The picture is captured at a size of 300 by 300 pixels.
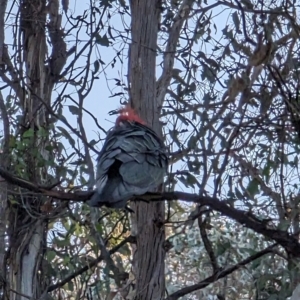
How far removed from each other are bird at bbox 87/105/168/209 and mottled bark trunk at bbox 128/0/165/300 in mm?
163

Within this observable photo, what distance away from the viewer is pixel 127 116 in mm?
4328

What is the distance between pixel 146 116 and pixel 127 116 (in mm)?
156

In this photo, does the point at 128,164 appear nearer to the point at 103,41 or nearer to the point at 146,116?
the point at 146,116

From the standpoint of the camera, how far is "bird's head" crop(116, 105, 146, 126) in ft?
14.1

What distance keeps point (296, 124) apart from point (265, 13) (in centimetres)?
83

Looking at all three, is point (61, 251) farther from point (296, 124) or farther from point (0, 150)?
point (296, 124)

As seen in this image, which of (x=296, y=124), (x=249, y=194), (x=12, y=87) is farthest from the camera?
(x=12, y=87)

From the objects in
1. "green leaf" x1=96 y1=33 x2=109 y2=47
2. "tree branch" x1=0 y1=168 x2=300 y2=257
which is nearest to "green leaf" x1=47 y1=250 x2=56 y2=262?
"green leaf" x1=96 y1=33 x2=109 y2=47

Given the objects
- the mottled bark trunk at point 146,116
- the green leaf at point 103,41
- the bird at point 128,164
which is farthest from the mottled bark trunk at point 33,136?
the bird at point 128,164

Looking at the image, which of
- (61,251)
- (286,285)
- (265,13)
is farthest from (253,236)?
(265,13)

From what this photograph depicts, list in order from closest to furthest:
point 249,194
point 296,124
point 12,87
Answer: point 296,124 < point 249,194 < point 12,87

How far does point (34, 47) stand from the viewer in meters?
5.55

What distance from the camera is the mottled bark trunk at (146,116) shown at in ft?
13.9

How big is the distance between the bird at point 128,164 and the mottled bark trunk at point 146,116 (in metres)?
0.16
